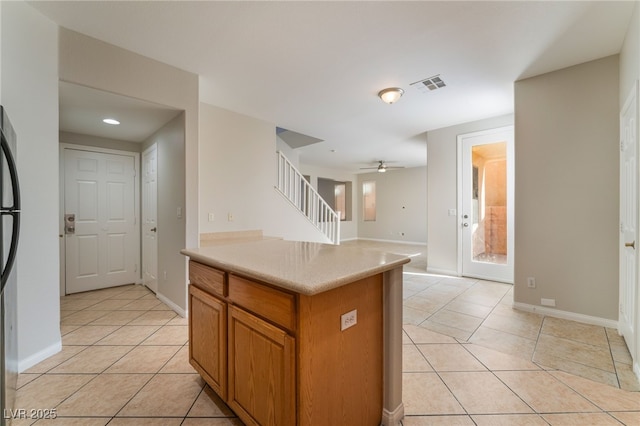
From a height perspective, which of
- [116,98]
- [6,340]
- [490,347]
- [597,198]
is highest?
[116,98]

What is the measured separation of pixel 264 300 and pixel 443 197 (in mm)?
4501

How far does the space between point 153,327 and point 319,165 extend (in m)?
6.96

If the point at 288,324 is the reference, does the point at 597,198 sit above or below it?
above

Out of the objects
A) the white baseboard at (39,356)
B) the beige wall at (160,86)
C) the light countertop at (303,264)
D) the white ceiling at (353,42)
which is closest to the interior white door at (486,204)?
the white ceiling at (353,42)

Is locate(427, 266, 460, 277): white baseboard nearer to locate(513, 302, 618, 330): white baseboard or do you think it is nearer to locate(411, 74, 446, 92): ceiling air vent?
locate(513, 302, 618, 330): white baseboard

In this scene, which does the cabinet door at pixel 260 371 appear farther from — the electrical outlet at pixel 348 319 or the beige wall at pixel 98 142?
the beige wall at pixel 98 142

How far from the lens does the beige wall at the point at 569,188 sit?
2701mm

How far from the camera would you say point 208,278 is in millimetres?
1686

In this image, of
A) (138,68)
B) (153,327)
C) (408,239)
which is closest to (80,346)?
(153,327)

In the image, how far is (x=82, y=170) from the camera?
389cm

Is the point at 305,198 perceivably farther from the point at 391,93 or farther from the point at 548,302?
the point at 548,302

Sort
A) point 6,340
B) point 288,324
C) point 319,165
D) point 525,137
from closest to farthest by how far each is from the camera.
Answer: point 288,324 → point 6,340 → point 525,137 → point 319,165

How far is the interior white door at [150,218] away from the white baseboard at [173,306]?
237 mm

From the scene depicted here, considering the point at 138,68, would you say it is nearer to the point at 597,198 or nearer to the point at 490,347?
the point at 490,347
